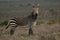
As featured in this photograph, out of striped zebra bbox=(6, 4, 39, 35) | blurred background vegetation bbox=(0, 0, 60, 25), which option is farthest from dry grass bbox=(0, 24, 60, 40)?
blurred background vegetation bbox=(0, 0, 60, 25)

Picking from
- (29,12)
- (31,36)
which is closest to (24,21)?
(31,36)

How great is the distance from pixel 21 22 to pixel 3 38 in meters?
3.16

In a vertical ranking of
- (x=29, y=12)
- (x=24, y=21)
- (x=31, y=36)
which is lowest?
(x=29, y=12)

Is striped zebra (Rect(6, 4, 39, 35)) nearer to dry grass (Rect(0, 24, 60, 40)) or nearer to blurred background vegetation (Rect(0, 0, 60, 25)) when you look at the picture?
dry grass (Rect(0, 24, 60, 40))

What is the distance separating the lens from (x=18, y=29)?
1750 centimetres

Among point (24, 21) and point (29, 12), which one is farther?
point (29, 12)

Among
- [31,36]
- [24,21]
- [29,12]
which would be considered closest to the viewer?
[31,36]

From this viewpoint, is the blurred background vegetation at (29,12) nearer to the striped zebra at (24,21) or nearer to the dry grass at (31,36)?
the striped zebra at (24,21)

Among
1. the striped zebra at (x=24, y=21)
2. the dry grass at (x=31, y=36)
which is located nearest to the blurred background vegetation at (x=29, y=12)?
the striped zebra at (x=24, y=21)

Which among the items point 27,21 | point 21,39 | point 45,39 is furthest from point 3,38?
point 27,21

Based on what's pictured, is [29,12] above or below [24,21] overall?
below

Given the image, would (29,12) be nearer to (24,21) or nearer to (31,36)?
(24,21)

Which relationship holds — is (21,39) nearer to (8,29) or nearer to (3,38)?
(3,38)

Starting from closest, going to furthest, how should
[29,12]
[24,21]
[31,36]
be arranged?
[31,36] < [24,21] < [29,12]
